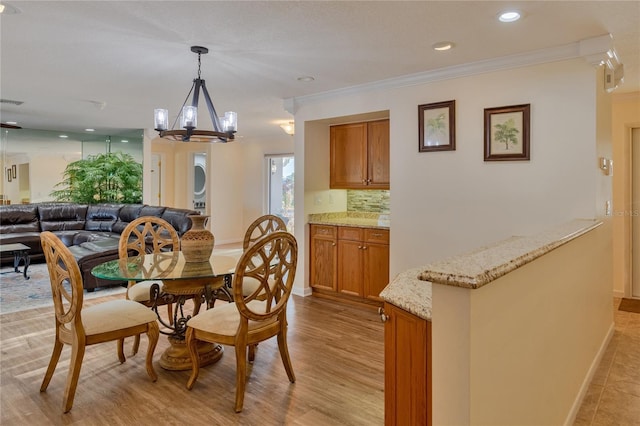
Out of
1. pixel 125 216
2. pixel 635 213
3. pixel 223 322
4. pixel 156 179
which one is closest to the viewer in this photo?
pixel 223 322

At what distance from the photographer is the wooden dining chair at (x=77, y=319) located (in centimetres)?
233

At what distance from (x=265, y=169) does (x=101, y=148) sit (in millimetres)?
3258

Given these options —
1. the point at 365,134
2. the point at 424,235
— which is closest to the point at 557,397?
the point at 424,235

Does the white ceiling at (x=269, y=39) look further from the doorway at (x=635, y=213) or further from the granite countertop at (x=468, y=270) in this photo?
the granite countertop at (x=468, y=270)

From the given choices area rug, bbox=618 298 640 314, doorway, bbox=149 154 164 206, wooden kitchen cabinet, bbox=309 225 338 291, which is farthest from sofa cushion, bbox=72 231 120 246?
area rug, bbox=618 298 640 314

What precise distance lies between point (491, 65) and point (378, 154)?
1503 mm

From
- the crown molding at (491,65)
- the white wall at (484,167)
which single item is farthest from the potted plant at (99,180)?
the white wall at (484,167)

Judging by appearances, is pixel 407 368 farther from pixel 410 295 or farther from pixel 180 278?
pixel 180 278

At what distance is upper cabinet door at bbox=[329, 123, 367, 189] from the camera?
4785 millimetres

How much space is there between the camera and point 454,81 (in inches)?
146

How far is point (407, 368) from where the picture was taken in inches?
65.5

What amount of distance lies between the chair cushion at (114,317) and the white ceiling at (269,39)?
6.00ft

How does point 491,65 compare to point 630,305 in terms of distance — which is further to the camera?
point 630,305

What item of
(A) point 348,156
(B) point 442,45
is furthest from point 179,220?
(B) point 442,45
